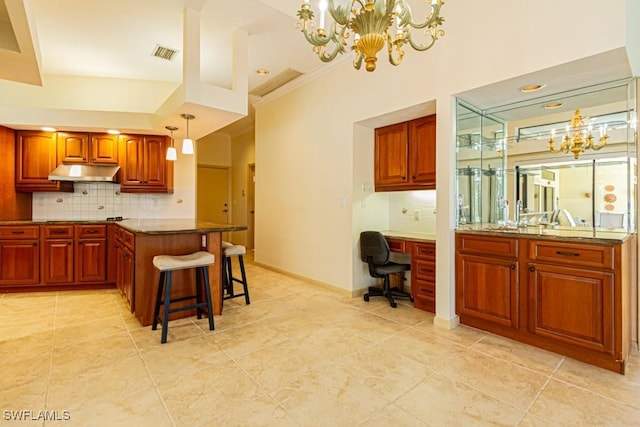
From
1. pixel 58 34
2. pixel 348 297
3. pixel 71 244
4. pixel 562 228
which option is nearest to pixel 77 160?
pixel 71 244

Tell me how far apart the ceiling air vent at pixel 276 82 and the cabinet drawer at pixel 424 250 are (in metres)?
2.91

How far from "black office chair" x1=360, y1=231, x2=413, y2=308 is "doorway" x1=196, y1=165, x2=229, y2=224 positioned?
525 centimetres

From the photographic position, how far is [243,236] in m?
7.91

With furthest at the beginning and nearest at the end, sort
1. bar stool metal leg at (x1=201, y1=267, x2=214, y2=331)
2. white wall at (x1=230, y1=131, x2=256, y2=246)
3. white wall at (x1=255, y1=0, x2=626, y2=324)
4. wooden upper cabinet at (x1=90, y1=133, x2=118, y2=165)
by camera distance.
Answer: white wall at (x1=230, y1=131, x2=256, y2=246)
wooden upper cabinet at (x1=90, y1=133, x2=118, y2=165)
bar stool metal leg at (x1=201, y1=267, x2=214, y2=331)
white wall at (x1=255, y1=0, x2=626, y2=324)

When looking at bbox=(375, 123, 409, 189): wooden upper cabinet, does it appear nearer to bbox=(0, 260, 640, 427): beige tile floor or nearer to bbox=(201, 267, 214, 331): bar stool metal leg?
bbox=(0, 260, 640, 427): beige tile floor

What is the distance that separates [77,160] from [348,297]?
424 cm

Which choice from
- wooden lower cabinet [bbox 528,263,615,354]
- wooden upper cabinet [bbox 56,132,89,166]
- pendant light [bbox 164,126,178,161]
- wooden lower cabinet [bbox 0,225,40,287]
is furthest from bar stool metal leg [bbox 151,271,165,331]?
wooden lower cabinet [bbox 528,263,615,354]

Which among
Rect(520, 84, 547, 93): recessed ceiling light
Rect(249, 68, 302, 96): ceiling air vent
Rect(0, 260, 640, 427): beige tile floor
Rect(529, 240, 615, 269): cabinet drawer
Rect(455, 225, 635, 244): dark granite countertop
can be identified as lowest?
Rect(0, 260, 640, 427): beige tile floor

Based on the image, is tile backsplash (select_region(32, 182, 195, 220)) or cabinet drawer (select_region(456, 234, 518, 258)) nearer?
cabinet drawer (select_region(456, 234, 518, 258))

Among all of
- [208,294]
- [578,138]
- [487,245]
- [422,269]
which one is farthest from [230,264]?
[578,138]

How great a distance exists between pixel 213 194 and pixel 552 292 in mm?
7206

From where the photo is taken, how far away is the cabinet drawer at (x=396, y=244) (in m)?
3.66

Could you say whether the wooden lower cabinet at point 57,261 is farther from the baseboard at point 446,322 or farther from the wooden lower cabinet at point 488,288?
the wooden lower cabinet at point 488,288

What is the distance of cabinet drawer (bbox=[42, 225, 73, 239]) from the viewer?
4.08m
